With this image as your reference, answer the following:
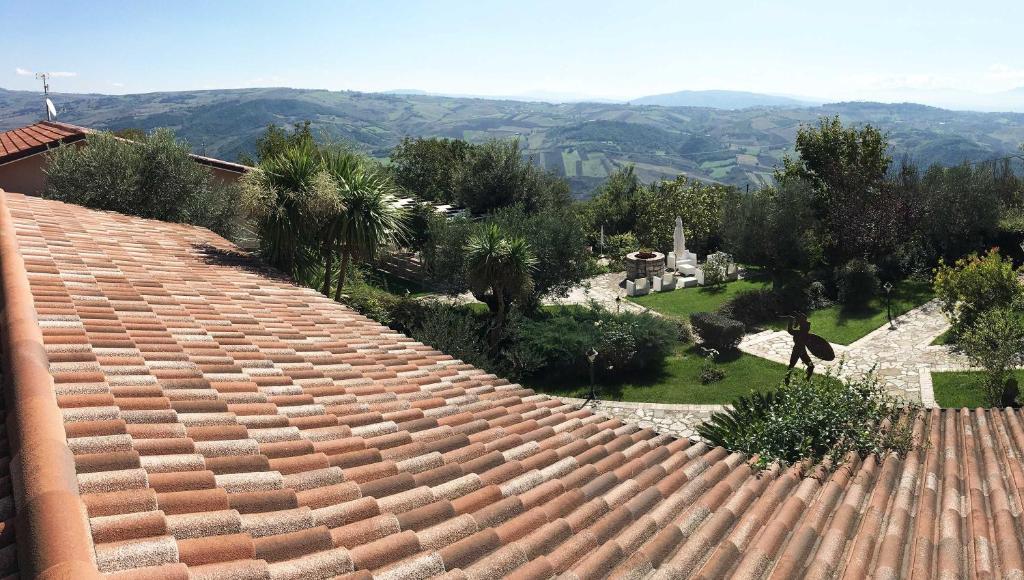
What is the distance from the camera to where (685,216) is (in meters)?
38.8

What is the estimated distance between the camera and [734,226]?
98.0ft

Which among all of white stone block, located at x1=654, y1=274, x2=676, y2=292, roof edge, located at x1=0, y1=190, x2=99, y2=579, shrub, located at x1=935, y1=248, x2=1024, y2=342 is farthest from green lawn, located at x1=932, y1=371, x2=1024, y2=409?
roof edge, located at x1=0, y1=190, x2=99, y2=579

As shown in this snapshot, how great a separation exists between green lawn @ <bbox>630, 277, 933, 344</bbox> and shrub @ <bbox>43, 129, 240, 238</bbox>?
1843 cm

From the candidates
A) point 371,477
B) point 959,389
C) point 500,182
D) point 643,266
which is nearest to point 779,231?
point 643,266

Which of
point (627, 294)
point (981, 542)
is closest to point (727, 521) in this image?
point (981, 542)

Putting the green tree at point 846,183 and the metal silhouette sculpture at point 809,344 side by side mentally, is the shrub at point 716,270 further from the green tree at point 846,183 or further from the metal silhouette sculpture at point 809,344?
the metal silhouette sculpture at point 809,344

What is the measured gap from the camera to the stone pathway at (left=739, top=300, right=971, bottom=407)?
692 inches

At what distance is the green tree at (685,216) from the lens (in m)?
38.3

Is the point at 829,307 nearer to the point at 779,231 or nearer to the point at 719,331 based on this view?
the point at 779,231

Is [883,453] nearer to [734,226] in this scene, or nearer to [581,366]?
[581,366]

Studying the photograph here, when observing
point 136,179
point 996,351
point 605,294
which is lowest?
point 605,294

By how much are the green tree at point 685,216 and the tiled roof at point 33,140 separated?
101 feet

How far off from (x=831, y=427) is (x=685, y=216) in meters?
33.2

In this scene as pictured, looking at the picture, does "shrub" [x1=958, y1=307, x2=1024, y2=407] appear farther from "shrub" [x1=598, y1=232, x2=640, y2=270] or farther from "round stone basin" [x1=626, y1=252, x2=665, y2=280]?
"shrub" [x1=598, y1=232, x2=640, y2=270]
